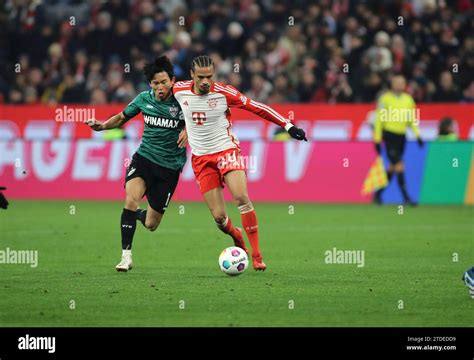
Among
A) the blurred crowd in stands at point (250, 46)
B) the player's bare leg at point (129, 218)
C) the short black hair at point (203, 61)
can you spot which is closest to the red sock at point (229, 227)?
the player's bare leg at point (129, 218)

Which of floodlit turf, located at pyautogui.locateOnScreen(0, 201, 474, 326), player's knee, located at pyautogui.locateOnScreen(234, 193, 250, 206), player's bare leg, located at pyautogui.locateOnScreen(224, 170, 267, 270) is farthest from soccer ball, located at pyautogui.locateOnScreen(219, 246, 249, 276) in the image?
player's knee, located at pyautogui.locateOnScreen(234, 193, 250, 206)

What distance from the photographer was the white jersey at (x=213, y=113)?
1223cm

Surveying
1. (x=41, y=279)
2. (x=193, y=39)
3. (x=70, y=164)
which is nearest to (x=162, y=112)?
(x=41, y=279)

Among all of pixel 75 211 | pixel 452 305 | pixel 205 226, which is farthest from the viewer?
pixel 75 211

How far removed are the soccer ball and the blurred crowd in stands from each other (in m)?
12.7

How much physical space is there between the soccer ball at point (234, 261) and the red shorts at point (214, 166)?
914 millimetres

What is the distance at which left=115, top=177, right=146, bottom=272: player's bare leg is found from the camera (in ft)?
40.5

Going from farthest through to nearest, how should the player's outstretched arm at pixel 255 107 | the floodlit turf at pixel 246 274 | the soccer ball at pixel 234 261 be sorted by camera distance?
the player's outstretched arm at pixel 255 107 < the soccer ball at pixel 234 261 < the floodlit turf at pixel 246 274

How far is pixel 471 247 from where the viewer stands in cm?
1493

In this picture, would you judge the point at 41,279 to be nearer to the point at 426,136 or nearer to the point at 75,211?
the point at 75,211

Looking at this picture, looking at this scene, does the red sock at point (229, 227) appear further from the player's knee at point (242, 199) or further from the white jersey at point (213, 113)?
the white jersey at point (213, 113)

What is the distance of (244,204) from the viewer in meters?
12.3

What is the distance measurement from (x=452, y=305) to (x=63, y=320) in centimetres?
337

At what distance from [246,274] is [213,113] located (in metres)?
1.78
